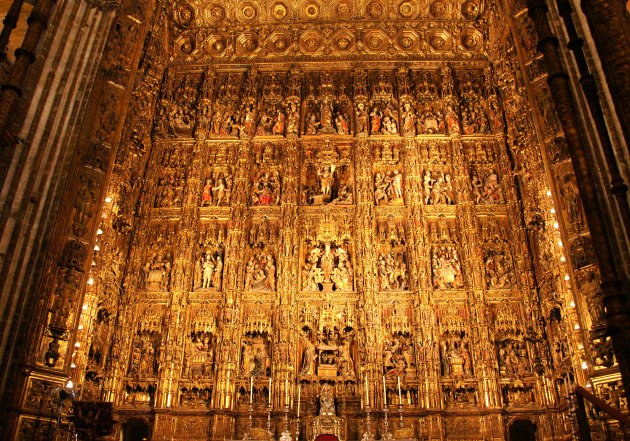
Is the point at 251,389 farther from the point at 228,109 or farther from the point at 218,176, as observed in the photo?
the point at 228,109

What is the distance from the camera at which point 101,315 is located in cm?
1185

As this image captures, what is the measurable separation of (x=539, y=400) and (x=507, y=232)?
409 cm

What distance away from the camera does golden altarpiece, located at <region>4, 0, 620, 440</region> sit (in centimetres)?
1104

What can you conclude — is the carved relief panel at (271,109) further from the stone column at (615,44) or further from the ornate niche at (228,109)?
the stone column at (615,44)

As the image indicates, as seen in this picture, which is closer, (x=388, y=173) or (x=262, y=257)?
(x=262, y=257)

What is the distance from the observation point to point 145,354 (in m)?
12.3

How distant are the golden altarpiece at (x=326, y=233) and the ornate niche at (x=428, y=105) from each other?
0.07 metres

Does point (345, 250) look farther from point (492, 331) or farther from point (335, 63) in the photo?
point (335, 63)

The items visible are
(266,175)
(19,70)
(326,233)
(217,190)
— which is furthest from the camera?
(266,175)

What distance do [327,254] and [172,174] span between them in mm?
4896

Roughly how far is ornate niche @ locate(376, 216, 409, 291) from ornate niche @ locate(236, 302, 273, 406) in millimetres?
2972

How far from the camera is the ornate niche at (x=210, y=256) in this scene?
1312 centimetres

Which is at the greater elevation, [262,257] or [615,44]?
[262,257]

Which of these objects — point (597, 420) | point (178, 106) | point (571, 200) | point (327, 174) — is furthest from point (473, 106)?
point (597, 420)
